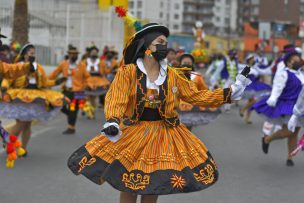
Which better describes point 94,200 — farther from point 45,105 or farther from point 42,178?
point 45,105

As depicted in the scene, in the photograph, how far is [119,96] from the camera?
4.91 meters

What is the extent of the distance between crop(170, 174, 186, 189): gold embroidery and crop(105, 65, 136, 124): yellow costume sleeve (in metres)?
0.65

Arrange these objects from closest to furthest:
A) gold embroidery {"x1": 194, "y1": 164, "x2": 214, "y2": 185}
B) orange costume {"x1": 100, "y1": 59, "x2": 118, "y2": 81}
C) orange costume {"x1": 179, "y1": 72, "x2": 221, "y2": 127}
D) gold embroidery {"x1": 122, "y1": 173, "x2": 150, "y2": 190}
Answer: gold embroidery {"x1": 122, "y1": 173, "x2": 150, "y2": 190} < gold embroidery {"x1": 194, "y1": 164, "x2": 214, "y2": 185} < orange costume {"x1": 179, "y1": 72, "x2": 221, "y2": 127} < orange costume {"x1": 100, "y1": 59, "x2": 118, "y2": 81}

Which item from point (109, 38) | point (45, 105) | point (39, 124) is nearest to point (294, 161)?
point (45, 105)

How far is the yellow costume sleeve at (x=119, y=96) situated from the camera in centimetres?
481

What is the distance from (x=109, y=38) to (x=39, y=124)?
1556cm

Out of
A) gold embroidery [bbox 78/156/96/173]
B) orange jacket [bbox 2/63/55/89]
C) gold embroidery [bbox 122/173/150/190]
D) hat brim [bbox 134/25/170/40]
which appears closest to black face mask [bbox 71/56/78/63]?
orange jacket [bbox 2/63/55/89]

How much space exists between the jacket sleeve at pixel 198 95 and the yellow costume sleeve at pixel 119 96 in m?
0.47

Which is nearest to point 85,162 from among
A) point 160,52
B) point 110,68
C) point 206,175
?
point 206,175

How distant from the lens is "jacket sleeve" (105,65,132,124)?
481 centimetres

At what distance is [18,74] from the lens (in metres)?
7.71

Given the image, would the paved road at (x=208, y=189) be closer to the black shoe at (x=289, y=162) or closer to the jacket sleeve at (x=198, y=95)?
the black shoe at (x=289, y=162)

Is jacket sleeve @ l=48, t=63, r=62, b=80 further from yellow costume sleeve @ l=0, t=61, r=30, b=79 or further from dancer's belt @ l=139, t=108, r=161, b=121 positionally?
dancer's belt @ l=139, t=108, r=161, b=121

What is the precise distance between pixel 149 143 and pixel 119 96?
479mm
